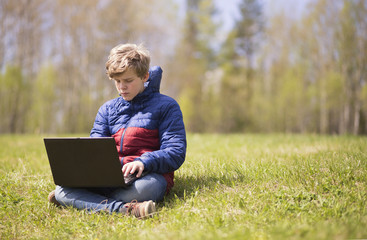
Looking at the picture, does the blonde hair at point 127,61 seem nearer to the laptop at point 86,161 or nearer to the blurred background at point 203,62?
the laptop at point 86,161

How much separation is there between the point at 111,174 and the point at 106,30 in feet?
69.2

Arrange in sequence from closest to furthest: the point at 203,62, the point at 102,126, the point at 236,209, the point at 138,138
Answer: the point at 236,209 < the point at 138,138 < the point at 102,126 < the point at 203,62

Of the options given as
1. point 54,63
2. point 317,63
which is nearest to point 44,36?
point 54,63

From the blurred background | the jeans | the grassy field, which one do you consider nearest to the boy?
the jeans

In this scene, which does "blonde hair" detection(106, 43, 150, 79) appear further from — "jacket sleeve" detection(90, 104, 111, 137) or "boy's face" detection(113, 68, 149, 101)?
"jacket sleeve" detection(90, 104, 111, 137)

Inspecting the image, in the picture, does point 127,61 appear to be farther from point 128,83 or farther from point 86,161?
point 86,161

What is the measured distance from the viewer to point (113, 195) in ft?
9.79

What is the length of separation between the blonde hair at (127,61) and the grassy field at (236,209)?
1392 mm

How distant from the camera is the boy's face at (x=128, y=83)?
10.0ft

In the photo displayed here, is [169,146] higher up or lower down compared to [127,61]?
lower down

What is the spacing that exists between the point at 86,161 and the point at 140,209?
26.0 inches

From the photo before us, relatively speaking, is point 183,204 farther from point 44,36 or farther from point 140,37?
point 44,36

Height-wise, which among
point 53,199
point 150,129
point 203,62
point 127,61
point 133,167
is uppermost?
point 203,62

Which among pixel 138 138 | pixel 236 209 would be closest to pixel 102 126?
pixel 138 138
